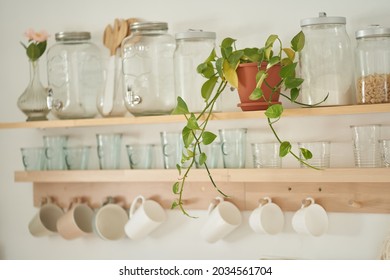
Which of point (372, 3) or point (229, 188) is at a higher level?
point (372, 3)

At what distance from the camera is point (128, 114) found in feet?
9.25

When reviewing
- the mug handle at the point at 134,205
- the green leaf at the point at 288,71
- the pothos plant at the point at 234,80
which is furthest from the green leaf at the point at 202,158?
the mug handle at the point at 134,205

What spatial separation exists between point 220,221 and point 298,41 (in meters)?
0.66

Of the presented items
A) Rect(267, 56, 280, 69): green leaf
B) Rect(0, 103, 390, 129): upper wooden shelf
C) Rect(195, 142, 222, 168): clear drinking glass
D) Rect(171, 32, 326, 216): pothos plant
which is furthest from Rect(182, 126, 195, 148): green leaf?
Rect(267, 56, 280, 69): green leaf

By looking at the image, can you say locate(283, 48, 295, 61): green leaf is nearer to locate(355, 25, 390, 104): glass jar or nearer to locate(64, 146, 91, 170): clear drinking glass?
locate(355, 25, 390, 104): glass jar

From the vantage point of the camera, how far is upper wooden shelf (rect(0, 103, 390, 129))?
228cm

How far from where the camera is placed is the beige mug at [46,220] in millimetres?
2910

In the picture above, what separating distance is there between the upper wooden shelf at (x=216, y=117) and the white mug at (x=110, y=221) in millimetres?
338

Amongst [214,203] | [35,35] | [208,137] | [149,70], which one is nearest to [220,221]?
[214,203]

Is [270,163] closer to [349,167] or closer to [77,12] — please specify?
[349,167]

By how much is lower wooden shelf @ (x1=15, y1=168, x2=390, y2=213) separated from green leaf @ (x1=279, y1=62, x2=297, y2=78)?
1.00 ft

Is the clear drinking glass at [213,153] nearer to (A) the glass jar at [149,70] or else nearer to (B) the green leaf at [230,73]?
(A) the glass jar at [149,70]
